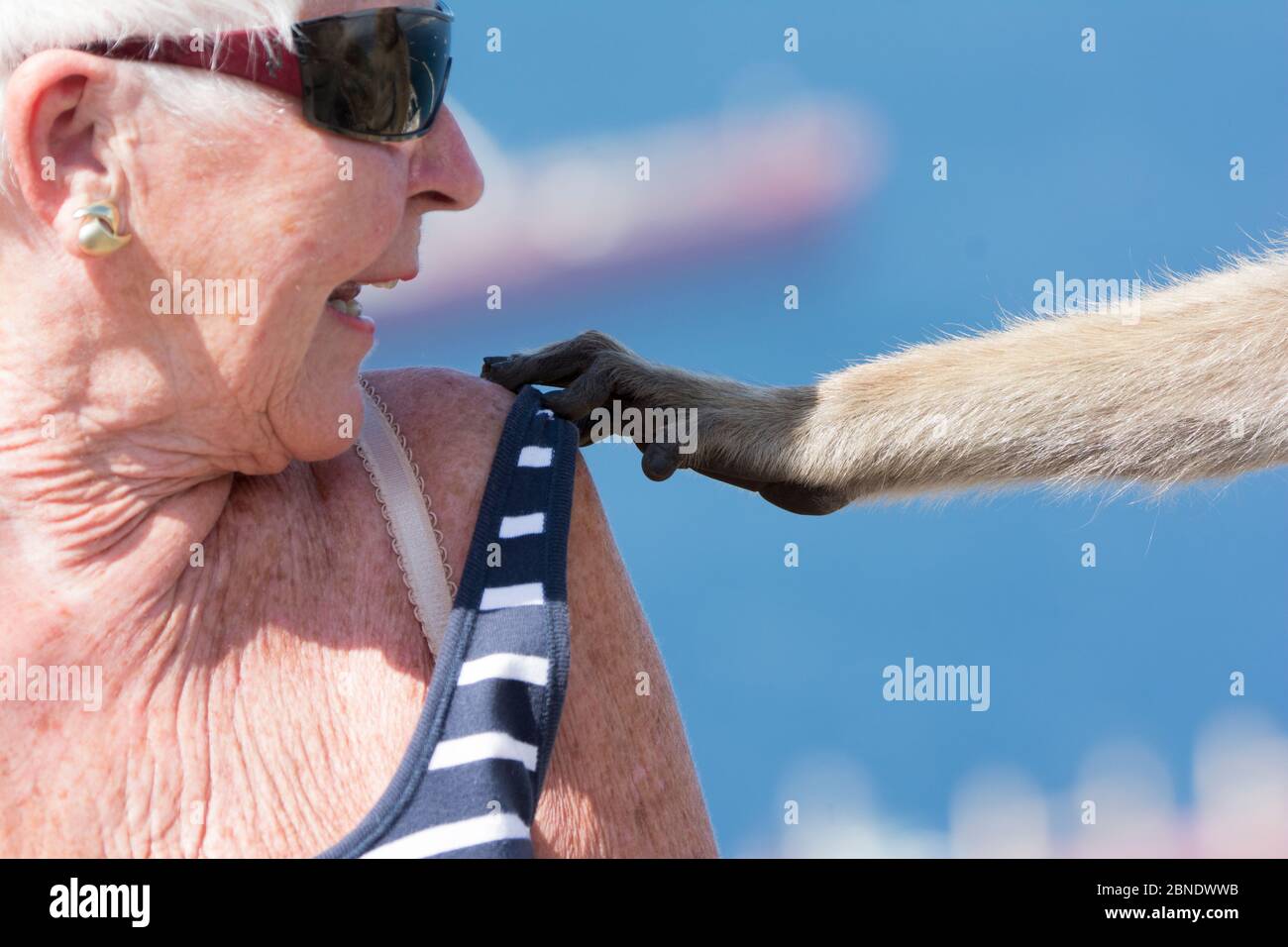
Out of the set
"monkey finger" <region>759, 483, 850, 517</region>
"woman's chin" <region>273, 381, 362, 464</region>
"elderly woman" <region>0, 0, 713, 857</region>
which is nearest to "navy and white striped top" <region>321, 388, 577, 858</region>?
"elderly woman" <region>0, 0, 713, 857</region>

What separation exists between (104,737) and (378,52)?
79 centimetres

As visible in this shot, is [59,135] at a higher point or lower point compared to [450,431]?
higher

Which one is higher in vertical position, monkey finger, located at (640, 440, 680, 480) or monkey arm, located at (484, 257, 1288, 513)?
monkey arm, located at (484, 257, 1288, 513)

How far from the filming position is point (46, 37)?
137 centimetres

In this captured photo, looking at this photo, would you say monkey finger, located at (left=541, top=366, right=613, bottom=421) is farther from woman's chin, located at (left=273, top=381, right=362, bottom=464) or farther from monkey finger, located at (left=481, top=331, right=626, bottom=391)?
woman's chin, located at (left=273, top=381, right=362, bottom=464)

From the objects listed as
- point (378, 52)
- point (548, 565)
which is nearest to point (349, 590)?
point (548, 565)

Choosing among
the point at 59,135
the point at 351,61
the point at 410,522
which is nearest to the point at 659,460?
the point at 410,522

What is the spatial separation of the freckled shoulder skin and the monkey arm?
1.05m

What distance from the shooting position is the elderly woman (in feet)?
4.64

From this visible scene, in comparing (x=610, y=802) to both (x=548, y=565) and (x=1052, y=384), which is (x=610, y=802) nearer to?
(x=548, y=565)

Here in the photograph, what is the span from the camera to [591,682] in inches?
63.1

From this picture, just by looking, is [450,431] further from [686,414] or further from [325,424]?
[686,414]

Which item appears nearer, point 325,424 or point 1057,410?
point 325,424

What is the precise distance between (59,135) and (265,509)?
47 cm
